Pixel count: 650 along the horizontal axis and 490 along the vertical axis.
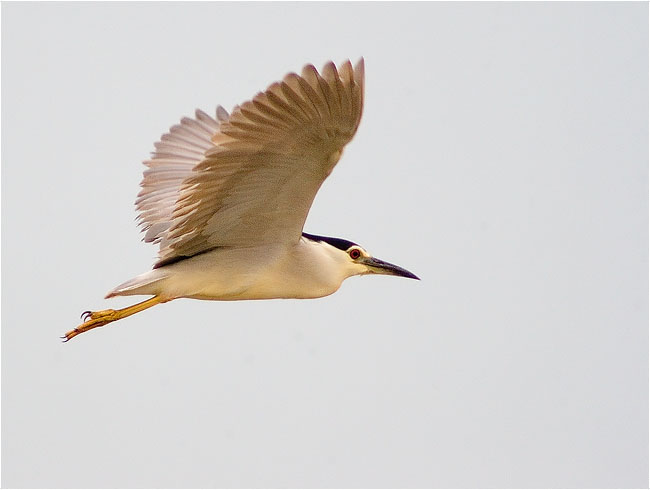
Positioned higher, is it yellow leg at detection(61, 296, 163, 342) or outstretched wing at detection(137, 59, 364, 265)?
outstretched wing at detection(137, 59, 364, 265)

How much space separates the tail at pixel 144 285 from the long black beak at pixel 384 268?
1.67 metres

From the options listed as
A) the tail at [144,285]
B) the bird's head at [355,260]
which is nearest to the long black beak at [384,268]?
the bird's head at [355,260]

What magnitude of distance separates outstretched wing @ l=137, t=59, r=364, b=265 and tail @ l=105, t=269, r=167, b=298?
0.50ft

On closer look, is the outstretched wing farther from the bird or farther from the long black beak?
the long black beak

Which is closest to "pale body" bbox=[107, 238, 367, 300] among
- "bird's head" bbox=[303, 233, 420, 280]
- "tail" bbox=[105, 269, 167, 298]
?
"tail" bbox=[105, 269, 167, 298]

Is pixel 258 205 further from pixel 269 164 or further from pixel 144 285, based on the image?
pixel 144 285

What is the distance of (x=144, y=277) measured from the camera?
7.39 meters

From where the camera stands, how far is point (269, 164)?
661 centimetres

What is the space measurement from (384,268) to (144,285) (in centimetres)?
197

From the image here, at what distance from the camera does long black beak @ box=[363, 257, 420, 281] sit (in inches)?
334

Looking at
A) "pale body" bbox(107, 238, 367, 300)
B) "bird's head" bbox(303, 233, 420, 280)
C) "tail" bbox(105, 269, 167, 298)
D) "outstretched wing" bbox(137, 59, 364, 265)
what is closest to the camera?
"outstretched wing" bbox(137, 59, 364, 265)

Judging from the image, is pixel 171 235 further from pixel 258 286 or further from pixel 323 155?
pixel 323 155

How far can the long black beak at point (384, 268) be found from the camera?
8477 millimetres

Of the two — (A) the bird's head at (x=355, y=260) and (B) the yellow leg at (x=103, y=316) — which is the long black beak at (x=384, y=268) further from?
(B) the yellow leg at (x=103, y=316)
